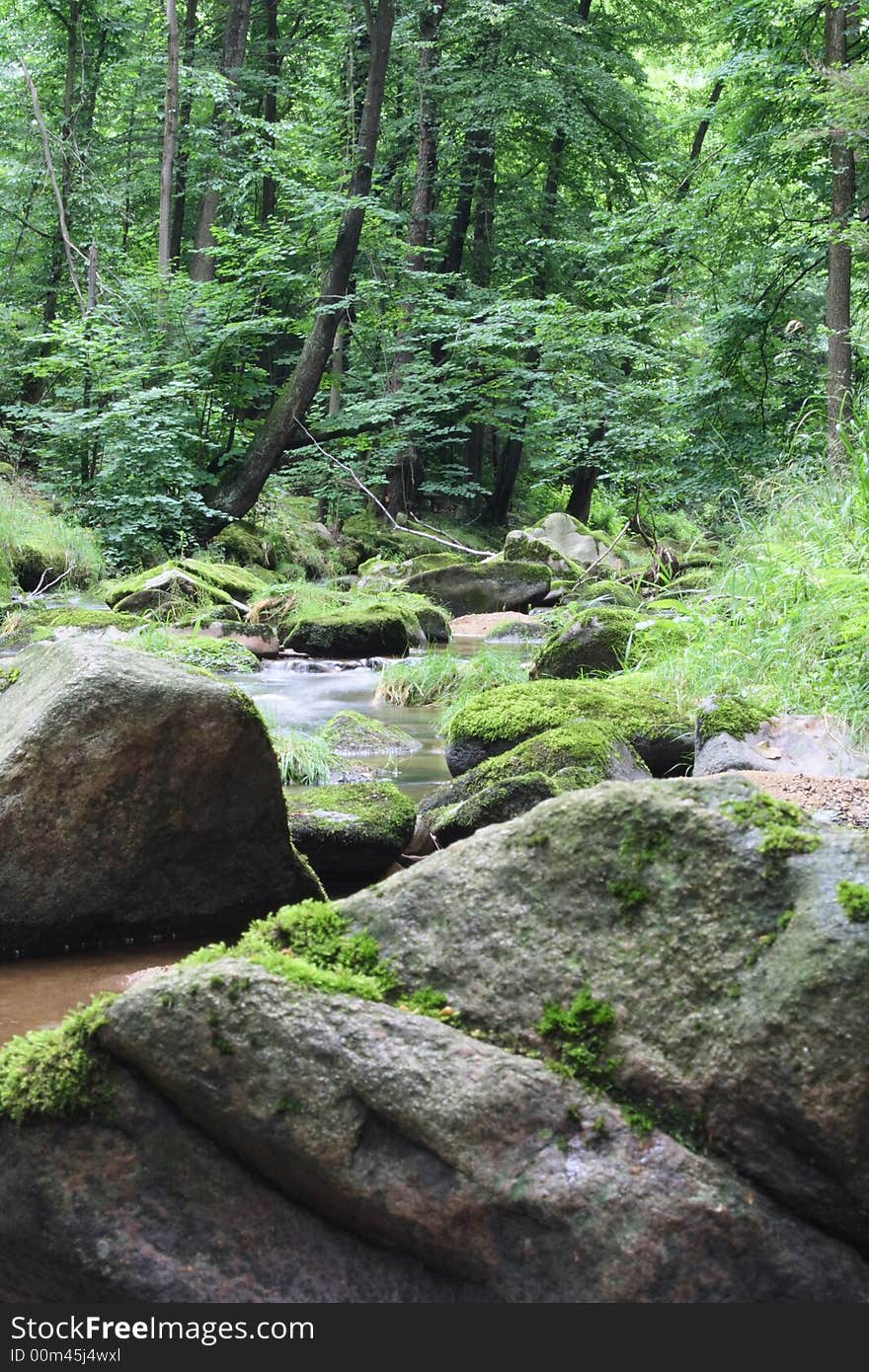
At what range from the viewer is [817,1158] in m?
1.80

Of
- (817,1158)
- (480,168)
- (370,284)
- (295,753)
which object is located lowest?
(295,753)

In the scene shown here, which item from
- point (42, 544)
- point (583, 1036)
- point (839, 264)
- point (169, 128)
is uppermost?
point (169, 128)

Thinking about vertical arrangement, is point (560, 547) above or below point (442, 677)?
below

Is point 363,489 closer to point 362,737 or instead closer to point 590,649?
point 590,649

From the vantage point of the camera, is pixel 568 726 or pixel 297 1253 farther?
pixel 568 726

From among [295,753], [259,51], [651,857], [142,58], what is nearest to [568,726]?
[295,753]

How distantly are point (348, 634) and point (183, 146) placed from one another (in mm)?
13102

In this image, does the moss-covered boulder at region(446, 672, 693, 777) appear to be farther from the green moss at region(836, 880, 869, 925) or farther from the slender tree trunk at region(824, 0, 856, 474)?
the slender tree trunk at region(824, 0, 856, 474)

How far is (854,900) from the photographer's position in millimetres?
1904

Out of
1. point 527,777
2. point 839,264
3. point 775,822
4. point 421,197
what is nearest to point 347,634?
point 839,264

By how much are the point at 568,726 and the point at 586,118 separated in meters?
19.7

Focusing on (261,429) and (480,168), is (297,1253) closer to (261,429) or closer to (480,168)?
(261,429)

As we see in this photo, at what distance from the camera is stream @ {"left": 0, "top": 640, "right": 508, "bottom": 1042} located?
3398 millimetres

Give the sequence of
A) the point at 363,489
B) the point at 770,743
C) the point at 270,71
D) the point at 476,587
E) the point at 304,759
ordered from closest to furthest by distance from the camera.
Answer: the point at 770,743, the point at 304,759, the point at 476,587, the point at 363,489, the point at 270,71
